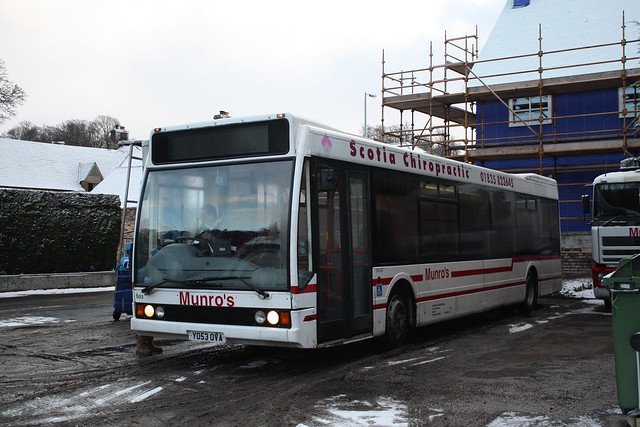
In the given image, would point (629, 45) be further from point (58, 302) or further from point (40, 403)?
point (40, 403)

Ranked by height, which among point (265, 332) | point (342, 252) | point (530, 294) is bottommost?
point (530, 294)

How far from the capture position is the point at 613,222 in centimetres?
1507

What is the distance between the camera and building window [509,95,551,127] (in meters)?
25.6

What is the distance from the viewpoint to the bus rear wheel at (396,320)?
31.9ft

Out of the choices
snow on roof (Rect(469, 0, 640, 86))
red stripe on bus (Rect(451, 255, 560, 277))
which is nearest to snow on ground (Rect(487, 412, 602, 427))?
red stripe on bus (Rect(451, 255, 560, 277))

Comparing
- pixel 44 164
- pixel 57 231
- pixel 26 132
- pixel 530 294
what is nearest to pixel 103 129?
pixel 26 132

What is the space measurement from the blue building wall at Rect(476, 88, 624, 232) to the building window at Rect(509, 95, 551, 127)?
22 centimetres

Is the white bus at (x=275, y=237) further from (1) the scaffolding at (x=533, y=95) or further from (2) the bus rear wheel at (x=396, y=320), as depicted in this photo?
(1) the scaffolding at (x=533, y=95)

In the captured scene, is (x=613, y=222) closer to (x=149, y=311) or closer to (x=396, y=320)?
(x=396, y=320)

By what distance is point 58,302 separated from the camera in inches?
688

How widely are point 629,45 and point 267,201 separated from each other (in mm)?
21122

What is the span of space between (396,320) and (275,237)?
2.96m

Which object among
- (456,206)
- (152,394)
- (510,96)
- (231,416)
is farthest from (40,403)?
(510,96)

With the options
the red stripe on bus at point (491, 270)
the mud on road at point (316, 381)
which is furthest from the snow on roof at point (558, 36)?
the mud on road at point (316, 381)
